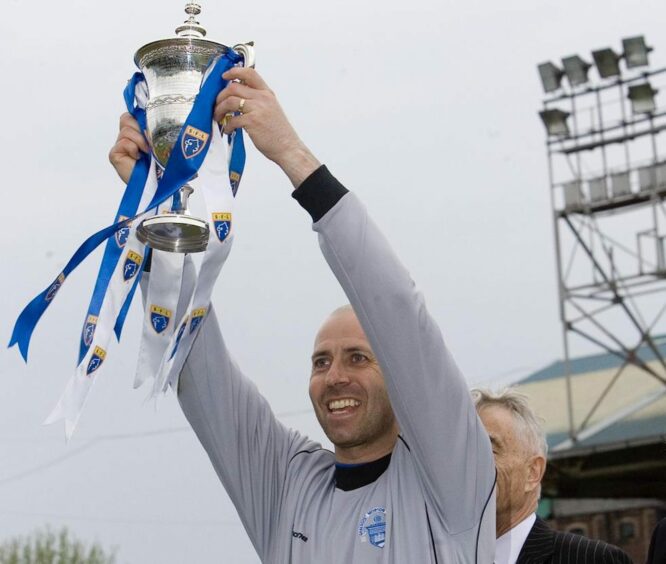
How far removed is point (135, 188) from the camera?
132 inches

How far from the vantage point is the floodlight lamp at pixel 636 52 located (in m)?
15.5

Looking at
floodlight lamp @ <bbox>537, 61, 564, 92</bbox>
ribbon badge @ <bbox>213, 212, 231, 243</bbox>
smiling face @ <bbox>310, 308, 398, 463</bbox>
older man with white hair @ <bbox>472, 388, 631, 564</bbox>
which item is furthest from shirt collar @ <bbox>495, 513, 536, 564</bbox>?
floodlight lamp @ <bbox>537, 61, 564, 92</bbox>

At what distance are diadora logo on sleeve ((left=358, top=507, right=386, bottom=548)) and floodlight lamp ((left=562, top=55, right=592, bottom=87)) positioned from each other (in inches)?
538

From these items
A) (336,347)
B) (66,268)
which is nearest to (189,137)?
(66,268)

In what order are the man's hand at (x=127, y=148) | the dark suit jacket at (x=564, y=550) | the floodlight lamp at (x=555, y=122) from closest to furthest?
the man's hand at (x=127, y=148)
the dark suit jacket at (x=564, y=550)
the floodlight lamp at (x=555, y=122)

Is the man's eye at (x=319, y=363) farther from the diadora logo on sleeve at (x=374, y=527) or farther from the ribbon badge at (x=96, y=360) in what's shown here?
the ribbon badge at (x=96, y=360)

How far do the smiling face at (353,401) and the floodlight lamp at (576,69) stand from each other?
13.3 metres

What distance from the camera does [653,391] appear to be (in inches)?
682

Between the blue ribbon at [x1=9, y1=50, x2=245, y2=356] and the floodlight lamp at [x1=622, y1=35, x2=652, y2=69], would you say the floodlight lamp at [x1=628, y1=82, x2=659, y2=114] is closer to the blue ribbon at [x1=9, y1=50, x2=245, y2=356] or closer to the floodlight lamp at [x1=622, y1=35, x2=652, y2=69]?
the floodlight lamp at [x1=622, y1=35, x2=652, y2=69]

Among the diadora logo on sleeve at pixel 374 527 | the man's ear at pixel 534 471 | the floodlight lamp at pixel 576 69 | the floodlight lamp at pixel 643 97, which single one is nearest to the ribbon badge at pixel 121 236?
the diadora logo on sleeve at pixel 374 527

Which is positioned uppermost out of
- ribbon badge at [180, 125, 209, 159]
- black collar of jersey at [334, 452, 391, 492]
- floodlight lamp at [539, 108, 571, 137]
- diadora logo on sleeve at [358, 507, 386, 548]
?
floodlight lamp at [539, 108, 571, 137]

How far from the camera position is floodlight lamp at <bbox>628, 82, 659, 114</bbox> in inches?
595

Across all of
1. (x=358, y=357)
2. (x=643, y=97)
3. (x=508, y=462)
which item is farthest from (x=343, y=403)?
(x=643, y=97)

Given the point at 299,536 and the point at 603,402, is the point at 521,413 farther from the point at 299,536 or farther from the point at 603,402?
the point at 603,402
